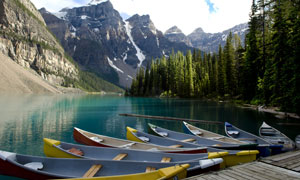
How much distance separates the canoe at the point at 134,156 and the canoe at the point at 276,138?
258 inches

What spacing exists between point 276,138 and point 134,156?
35.7 feet

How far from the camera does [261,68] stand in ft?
139

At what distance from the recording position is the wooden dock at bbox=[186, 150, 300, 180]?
7.00m

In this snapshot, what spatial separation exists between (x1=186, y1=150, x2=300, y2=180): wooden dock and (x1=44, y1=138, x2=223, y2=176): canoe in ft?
1.30

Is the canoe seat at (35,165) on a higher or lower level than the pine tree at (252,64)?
lower

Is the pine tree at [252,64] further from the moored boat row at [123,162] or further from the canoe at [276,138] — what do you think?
the moored boat row at [123,162]

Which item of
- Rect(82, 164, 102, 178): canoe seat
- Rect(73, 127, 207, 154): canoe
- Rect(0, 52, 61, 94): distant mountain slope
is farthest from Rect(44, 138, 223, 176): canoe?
Rect(0, 52, 61, 94): distant mountain slope

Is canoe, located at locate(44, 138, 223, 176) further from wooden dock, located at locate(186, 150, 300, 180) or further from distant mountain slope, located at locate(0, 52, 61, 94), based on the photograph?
distant mountain slope, located at locate(0, 52, 61, 94)

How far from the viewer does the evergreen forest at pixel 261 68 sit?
86.0 feet

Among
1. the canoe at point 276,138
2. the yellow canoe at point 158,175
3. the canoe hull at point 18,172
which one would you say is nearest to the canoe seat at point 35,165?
the canoe hull at point 18,172

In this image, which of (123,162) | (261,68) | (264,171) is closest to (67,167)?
(123,162)

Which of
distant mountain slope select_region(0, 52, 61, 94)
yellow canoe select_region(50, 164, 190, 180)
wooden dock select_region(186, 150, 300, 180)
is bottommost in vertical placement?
wooden dock select_region(186, 150, 300, 180)

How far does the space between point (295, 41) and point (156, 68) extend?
9077 cm

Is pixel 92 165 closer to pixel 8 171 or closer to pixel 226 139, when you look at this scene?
pixel 8 171
